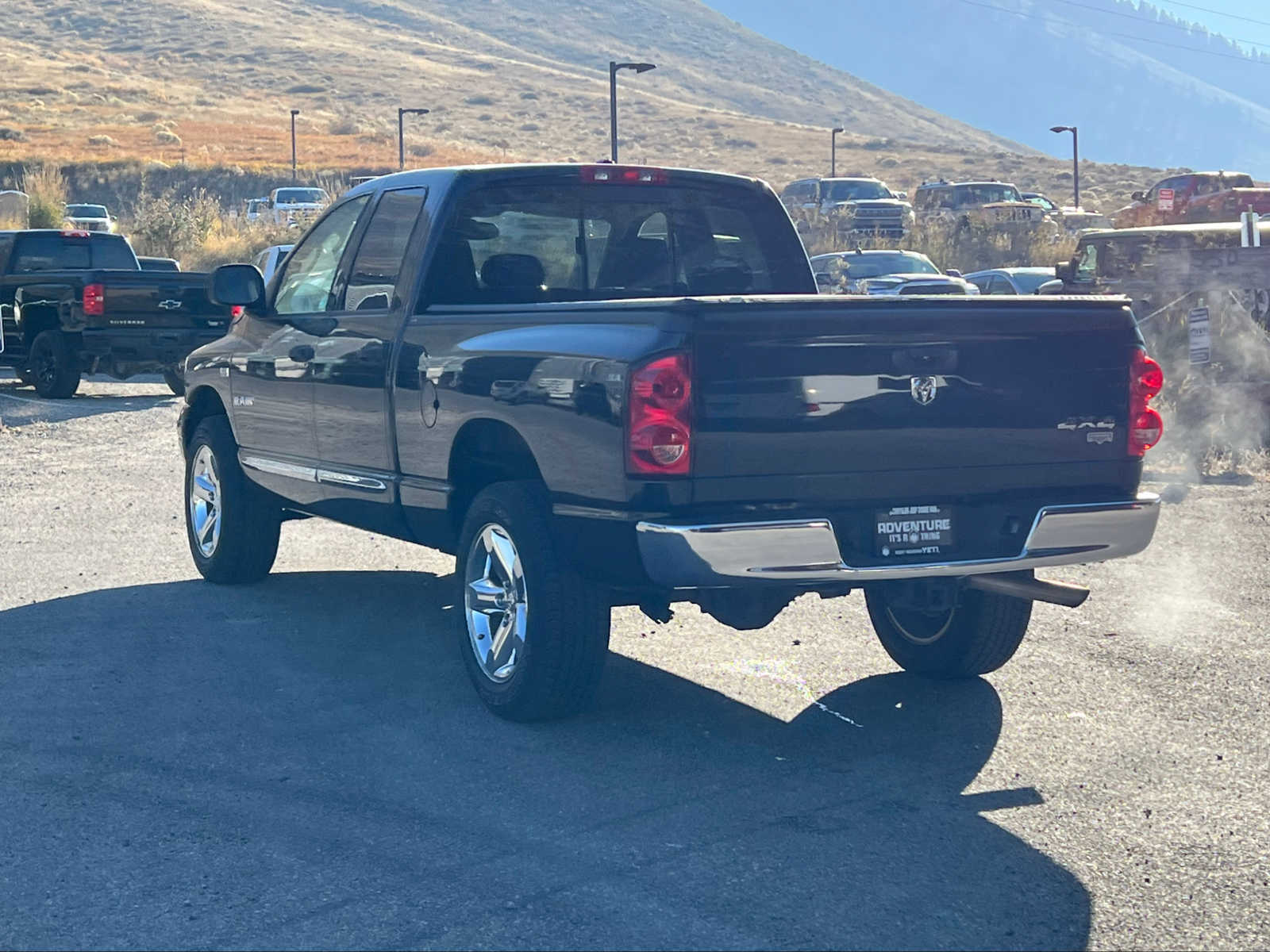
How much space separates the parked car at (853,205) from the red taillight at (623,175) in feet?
112

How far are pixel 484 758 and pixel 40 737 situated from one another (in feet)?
5.15

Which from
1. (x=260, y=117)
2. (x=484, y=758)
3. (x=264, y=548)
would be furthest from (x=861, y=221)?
(x=260, y=117)

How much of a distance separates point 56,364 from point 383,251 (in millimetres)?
13243

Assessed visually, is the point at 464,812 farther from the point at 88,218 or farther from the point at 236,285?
the point at 88,218

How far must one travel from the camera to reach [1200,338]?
43.5ft

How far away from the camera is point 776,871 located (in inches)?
179

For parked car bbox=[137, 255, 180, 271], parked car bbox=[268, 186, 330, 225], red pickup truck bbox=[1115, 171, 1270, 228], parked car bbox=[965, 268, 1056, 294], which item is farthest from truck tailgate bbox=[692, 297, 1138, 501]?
parked car bbox=[268, 186, 330, 225]

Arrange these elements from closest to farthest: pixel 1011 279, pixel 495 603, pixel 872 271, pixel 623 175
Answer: pixel 495 603, pixel 623 175, pixel 1011 279, pixel 872 271

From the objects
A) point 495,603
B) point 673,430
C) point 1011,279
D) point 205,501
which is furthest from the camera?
point 1011,279

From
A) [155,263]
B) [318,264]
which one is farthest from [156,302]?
[318,264]

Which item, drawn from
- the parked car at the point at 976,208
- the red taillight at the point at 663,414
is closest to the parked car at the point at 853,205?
the parked car at the point at 976,208

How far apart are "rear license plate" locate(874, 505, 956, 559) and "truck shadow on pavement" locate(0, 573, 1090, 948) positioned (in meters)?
0.72

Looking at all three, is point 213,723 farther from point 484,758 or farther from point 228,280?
point 228,280

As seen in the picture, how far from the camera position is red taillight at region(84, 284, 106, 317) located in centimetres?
1862
